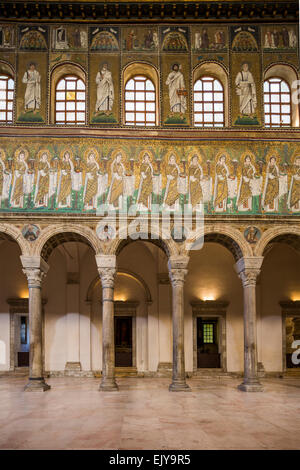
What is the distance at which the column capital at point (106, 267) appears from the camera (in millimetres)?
15359

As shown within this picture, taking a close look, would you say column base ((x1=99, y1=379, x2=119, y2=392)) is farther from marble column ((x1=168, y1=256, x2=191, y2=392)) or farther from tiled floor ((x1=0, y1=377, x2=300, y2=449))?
marble column ((x1=168, y1=256, x2=191, y2=392))

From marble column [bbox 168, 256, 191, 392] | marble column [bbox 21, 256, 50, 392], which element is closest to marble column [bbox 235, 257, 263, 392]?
marble column [bbox 168, 256, 191, 392]

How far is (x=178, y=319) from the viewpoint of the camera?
606 inches

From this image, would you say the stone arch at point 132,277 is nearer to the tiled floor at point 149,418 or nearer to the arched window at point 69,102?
the tiled floor at point 149,418

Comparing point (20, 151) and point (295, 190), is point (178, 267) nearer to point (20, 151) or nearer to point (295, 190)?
point (295, 190)

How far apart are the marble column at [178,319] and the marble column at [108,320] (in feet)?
5.55

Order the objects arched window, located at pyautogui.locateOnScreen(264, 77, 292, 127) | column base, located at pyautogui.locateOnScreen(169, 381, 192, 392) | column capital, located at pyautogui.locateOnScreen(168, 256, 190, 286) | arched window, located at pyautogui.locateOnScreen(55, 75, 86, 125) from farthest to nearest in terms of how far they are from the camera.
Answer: arched window, located at pyautogui.locateOnScreen(264, 77, 292, 127) < arched window, located at pyautogui.locateOnScreen(55, 75, 86, 125) < column capital, located at pyautogui.locateOnScreen(168, 256, 190, 286) < column base, located at pyautogui.locateOnScreen(169, 381, 192, 392)

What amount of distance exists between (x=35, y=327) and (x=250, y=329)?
601 centimetres

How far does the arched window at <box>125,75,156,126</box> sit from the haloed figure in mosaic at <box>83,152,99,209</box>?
195 centimetres

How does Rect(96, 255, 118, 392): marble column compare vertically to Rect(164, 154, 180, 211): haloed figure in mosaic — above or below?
below

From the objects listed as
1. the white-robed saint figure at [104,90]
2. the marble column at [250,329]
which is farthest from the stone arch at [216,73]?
the marble column at [250,329]

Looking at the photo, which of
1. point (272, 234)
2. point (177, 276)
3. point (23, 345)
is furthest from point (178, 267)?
point (23, 345)

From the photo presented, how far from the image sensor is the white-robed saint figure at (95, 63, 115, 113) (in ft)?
52.6
